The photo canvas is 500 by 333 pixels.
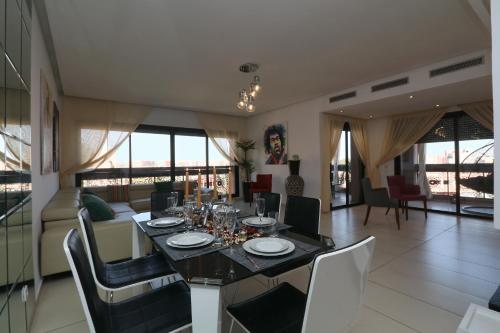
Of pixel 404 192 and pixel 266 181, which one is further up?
pixel 266 181

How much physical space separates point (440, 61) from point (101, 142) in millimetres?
6434

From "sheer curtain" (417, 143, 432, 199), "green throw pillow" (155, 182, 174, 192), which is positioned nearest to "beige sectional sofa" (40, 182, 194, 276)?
"green throw pillow" (155, 182, 174, 192)

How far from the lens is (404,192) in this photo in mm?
5105

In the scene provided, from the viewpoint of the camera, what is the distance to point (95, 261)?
1.48 meters

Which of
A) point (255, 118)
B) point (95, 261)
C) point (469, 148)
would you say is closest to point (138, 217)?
point (95, 261)

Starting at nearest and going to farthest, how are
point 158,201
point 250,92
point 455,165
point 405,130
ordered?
1. point 158,201
2. point 250,92
3. point 455,165
4. point 405,130

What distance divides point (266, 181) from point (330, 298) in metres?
5.47

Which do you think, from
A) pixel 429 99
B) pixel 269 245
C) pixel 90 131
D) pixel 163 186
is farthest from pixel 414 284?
pixel 90 131

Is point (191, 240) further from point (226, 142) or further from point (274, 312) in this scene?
point (226, 142)

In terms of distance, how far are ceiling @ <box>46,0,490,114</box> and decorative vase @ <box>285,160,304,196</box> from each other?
76.2 inches

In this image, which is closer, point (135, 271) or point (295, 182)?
point (135, 271)

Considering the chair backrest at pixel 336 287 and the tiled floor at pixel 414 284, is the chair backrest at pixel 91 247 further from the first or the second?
the chair backrest at pixel 336 287

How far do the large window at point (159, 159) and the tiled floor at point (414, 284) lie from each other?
321 centimetres

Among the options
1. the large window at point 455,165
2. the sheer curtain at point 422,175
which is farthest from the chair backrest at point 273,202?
the sheer curtain at point 422,175
